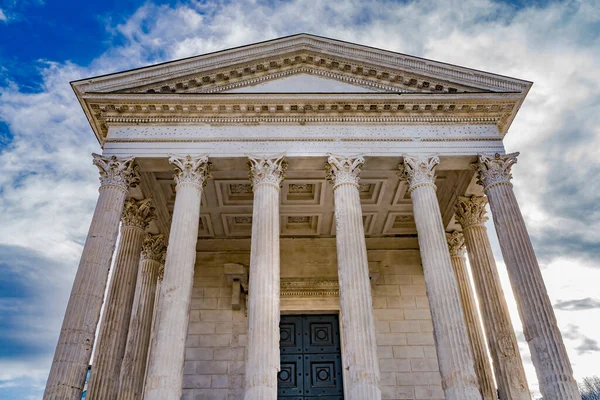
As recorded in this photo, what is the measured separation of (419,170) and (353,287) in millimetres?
4357

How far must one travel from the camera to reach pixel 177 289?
12.1 m

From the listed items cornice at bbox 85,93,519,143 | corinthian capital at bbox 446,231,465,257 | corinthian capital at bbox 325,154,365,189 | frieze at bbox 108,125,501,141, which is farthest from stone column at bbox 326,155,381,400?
corinthian capital at bbox 446,231,465,257

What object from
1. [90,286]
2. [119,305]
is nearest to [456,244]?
[119,305]

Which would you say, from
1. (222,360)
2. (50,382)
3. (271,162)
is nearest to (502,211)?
(271,162)

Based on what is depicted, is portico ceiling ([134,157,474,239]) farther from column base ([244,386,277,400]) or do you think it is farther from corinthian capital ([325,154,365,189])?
column base ([244,386,277,400])

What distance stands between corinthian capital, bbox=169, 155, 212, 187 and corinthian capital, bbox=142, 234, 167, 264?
442cm

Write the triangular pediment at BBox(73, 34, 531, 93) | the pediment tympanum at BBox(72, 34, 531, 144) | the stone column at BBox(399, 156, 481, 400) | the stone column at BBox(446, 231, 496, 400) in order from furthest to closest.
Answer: the triangular pediment at BBox(73, 34, 531, 93) → the stone column at BBox(446, 231, 496, 400) → the pediment tympanum at BBox(72, 34, 531, 144) → the stone column at BBox(399, 156, 481, 400)

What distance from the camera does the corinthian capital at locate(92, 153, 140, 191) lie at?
543 inches

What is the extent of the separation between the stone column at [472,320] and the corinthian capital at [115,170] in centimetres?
1182

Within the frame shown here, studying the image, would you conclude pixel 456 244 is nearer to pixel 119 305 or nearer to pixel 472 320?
pixel 472 320

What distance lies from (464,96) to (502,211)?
386cm

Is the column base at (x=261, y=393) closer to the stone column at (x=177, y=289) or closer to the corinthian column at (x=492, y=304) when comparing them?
the stone column at (x=177, y=289)

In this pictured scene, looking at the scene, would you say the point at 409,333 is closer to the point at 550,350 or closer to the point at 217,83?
the point at 550,350

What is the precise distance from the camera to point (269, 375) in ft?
36.1
